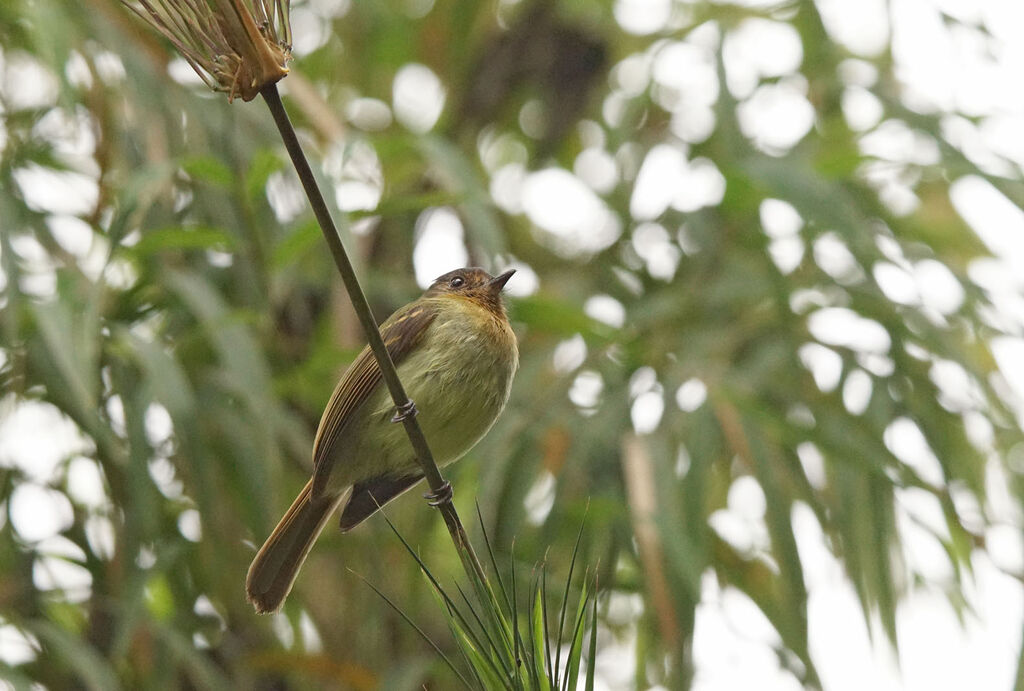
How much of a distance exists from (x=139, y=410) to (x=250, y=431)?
1.03ft

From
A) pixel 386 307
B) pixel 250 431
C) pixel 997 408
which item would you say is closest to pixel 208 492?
pixel 250 431

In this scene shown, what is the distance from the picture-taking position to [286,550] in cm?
238

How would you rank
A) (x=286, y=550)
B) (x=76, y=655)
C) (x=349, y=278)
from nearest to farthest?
(x=349, y=278)
(x=286, y=550)
(x=76, y=655)

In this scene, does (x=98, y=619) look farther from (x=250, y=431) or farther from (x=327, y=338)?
(x=327, y=338)

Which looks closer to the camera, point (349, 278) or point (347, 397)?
point (349, 278)

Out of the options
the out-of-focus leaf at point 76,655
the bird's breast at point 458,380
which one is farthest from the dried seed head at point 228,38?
the out-of-focus leaf at point 76,655

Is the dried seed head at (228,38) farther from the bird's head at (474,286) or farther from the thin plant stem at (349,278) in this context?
the bird's head at (474,286)

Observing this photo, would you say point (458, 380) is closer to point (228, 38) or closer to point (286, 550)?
point (286, 550)

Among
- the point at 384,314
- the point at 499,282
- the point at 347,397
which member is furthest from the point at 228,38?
the point at 384,314

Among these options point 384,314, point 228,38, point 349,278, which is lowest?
point 384,314

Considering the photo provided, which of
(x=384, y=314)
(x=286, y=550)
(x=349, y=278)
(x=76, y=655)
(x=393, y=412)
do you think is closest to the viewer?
(x=349, y=278)

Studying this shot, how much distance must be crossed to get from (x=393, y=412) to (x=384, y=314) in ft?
→ 4.65

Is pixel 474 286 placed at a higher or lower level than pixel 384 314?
higher

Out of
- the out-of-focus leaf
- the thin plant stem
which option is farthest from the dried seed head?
the out-of-focus leaf
